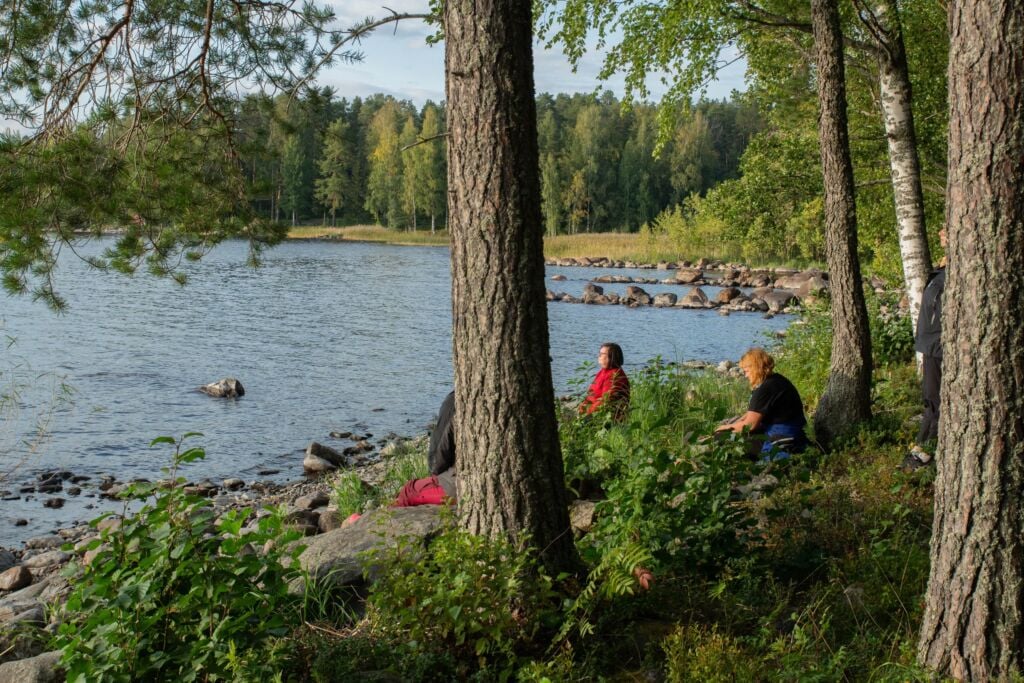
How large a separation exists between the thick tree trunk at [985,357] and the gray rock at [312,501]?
7.21m

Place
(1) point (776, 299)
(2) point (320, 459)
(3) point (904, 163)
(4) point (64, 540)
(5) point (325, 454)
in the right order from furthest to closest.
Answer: (1) point (776, 299) < (5) point (325, 454) < (2) point (320, 459) < (3) point (904, 163) < (4) point (64, 540)

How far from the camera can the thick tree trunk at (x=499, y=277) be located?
4023mm

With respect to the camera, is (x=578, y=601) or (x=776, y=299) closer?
(x=578, y=601)

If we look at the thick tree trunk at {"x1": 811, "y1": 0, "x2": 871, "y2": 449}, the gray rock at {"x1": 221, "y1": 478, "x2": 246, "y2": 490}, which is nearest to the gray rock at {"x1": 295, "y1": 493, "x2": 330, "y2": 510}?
the gray rock at {"x1": 221, "y1": 478, "x2": 246, "y2": 490}

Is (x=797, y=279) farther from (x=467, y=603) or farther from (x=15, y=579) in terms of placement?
(x=467, y=603)

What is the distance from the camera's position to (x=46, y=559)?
8.54 metres

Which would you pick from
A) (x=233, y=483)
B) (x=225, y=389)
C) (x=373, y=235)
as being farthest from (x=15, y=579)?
(x=373, y=235)

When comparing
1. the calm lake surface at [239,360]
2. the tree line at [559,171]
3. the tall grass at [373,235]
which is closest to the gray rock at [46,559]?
the calm lake surface at [239,360]

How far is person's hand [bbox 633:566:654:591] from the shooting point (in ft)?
13.7

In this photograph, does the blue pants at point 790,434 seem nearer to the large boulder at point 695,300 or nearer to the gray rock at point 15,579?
the gray rock at point 15,579

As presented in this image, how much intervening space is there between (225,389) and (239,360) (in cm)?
331

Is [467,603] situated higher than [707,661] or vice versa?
[467,603]

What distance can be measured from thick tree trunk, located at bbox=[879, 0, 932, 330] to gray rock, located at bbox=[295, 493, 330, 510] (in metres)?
6.16

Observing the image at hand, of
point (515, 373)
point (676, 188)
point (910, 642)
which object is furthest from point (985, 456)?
point (676, 188)
